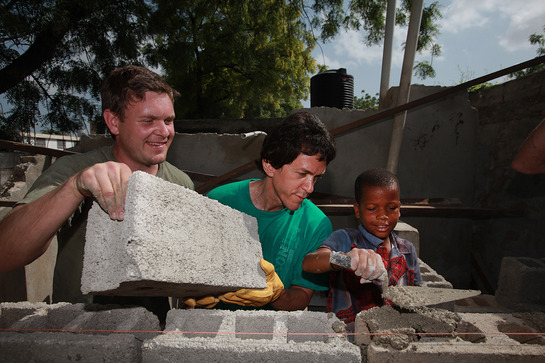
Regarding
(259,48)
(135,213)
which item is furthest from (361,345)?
(259,48)

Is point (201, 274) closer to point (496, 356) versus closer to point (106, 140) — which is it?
point (496, 356)

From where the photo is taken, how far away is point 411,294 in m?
1.60

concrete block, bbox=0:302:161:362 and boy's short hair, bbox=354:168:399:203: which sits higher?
boy's short hair, bbox=354:168:399:203

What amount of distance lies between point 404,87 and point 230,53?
906cm

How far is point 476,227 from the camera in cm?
579

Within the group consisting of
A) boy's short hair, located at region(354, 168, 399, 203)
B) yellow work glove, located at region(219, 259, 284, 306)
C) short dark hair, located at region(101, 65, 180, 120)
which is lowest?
yellow work glove, located at region(219, 259, 284, 306)

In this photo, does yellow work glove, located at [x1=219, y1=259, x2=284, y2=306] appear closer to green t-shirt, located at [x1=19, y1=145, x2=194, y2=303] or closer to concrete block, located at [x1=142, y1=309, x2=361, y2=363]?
concrete block, located at [x1=142, y1=309, x2=361, y2=363]

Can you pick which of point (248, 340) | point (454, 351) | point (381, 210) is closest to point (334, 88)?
point (381, 210)

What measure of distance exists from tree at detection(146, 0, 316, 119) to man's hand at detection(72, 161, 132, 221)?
916 cm

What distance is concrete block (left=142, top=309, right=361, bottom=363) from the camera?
131 centimetres

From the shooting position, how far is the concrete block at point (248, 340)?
4.30ft

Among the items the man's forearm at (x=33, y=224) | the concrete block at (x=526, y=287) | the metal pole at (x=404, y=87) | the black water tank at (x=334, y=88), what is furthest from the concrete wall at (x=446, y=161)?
the man's forearm at (x=33, y=224)

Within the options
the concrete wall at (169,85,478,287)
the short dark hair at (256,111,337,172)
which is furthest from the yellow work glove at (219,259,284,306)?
the concrete wall at (169,85,478,287)

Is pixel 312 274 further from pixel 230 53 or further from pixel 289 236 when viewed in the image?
pixel 230 53
